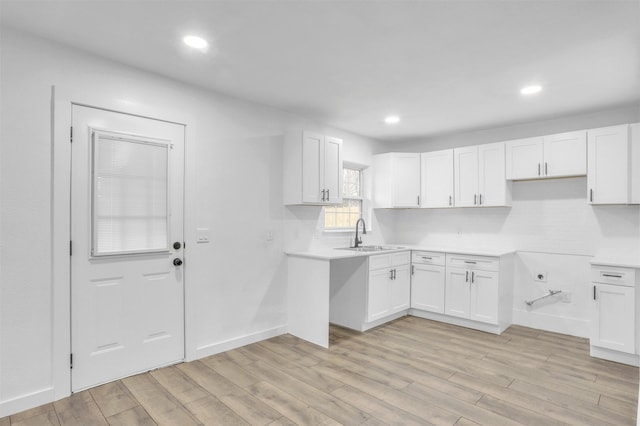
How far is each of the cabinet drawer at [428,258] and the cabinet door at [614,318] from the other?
1.58 meters

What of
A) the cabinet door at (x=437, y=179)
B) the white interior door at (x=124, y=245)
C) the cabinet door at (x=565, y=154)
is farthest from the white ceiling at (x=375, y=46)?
the cabinet door at (x=437, y=179)

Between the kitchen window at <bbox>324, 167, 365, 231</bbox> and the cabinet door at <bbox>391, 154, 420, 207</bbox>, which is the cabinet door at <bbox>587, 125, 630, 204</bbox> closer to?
the cabinet door at <bbox>391, 154, 420, 207</bbox>

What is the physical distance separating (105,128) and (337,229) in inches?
115

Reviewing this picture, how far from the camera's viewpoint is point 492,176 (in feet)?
14.6

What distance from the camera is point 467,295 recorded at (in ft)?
14.1

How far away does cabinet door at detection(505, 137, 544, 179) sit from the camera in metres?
4.12

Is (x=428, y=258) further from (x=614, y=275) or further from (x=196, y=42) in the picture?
(x=196, y=42)

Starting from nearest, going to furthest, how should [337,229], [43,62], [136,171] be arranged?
[43,62], [136,171], [337,229]

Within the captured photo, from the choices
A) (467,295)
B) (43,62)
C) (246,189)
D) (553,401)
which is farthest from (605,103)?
(43,62)

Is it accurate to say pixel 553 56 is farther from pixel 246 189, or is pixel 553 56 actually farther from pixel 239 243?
pixel 239 243

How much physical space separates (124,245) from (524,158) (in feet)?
14.2

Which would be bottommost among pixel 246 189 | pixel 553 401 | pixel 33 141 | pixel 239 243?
pixel 553 401

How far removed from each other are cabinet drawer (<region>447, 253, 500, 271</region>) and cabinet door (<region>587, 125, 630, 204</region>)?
1.16 meters

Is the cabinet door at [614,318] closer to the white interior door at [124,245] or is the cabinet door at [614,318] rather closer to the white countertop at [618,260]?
the white countertop at [618,260]
